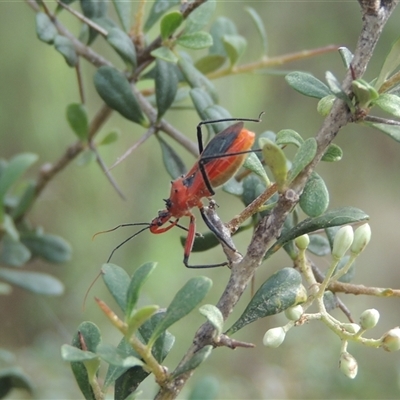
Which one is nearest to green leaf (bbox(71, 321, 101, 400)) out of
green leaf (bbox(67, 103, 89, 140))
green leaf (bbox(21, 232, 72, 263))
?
green leaf (bbox(67, 103, 89, 140))

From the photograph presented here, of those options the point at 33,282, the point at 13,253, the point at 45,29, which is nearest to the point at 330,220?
the point at 45,29

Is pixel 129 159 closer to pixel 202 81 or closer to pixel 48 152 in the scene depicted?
pixel 48 152

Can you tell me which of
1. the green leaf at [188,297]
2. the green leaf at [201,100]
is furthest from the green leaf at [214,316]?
the green leaf at [201,100]

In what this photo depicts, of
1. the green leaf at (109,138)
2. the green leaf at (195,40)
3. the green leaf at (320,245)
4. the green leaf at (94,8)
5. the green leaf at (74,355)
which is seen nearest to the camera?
the green leaf at (74,355)

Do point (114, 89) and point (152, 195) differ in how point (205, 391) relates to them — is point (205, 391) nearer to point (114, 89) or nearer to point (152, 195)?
point (114, 89)

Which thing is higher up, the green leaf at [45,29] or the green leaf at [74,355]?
the green leaf at [45,29]

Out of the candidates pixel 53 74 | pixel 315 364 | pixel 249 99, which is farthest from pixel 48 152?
pixel 315 364

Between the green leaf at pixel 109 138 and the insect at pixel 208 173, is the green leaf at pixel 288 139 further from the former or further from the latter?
the green leaf at pixel 109 138

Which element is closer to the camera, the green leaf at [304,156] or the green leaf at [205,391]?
the green leaf at [304,156]
